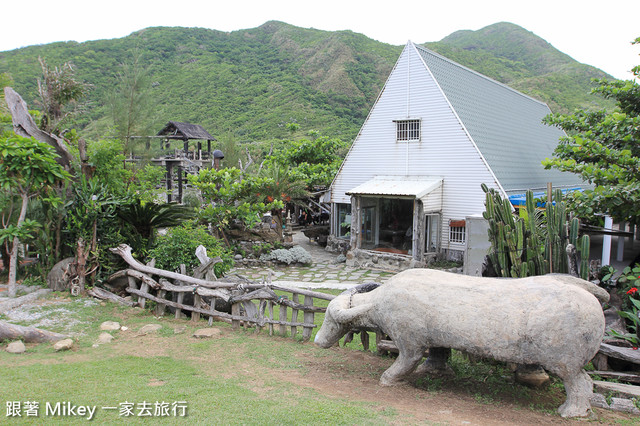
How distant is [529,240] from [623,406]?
2753 millimetres

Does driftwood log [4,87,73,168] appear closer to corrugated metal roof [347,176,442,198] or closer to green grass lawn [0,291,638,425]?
green grass lawn [0,291,638,425]

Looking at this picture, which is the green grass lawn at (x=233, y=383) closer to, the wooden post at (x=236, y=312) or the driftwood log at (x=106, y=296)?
the wooden post at (x=236, y=312)

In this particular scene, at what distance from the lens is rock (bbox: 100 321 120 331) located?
26.2 ft

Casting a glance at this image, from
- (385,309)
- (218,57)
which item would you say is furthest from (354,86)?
(385,309)

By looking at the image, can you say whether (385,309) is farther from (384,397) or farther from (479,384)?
(479,384)

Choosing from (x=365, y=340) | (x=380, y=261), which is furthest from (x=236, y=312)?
(x=380, y=261)

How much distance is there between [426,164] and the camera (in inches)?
635

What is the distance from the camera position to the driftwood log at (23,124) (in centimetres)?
1029

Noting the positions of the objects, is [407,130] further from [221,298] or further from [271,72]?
[271,72]

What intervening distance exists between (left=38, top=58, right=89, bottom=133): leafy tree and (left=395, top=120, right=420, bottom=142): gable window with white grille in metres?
10.7

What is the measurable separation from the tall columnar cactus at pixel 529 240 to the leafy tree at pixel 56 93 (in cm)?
1185

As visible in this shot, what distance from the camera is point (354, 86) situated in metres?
50.9

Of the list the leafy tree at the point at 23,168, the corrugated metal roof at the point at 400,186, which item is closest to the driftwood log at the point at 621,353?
the corrugated metal roof at the point at 400,186

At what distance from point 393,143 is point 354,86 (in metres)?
36.1
